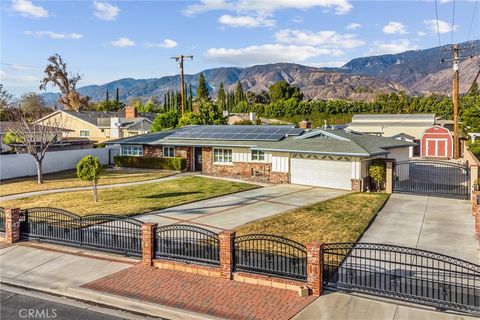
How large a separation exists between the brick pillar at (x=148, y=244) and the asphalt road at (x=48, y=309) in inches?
103

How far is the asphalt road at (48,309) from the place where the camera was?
9.87m

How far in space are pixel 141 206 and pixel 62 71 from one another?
80452mm

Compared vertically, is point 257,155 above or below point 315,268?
above

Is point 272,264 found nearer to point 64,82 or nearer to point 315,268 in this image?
point 315,268

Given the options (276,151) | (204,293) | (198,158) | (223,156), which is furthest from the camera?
(198,158)

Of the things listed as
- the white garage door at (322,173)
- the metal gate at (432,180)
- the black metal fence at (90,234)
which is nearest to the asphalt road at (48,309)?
the black metal fence at (90,234)

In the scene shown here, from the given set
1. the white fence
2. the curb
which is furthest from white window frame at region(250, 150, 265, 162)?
the curb

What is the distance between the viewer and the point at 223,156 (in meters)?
34.2

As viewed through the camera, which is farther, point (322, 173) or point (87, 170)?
point (322, 173)

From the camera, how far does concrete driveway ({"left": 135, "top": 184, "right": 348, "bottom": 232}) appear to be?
18219 millimetres

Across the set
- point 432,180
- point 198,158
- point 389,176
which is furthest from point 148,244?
point 198,158

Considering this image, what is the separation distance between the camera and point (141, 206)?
2134cm

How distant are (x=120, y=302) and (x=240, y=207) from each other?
1136cm

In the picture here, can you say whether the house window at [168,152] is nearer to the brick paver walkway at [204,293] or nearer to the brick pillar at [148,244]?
the brick pillar at [148,244]
